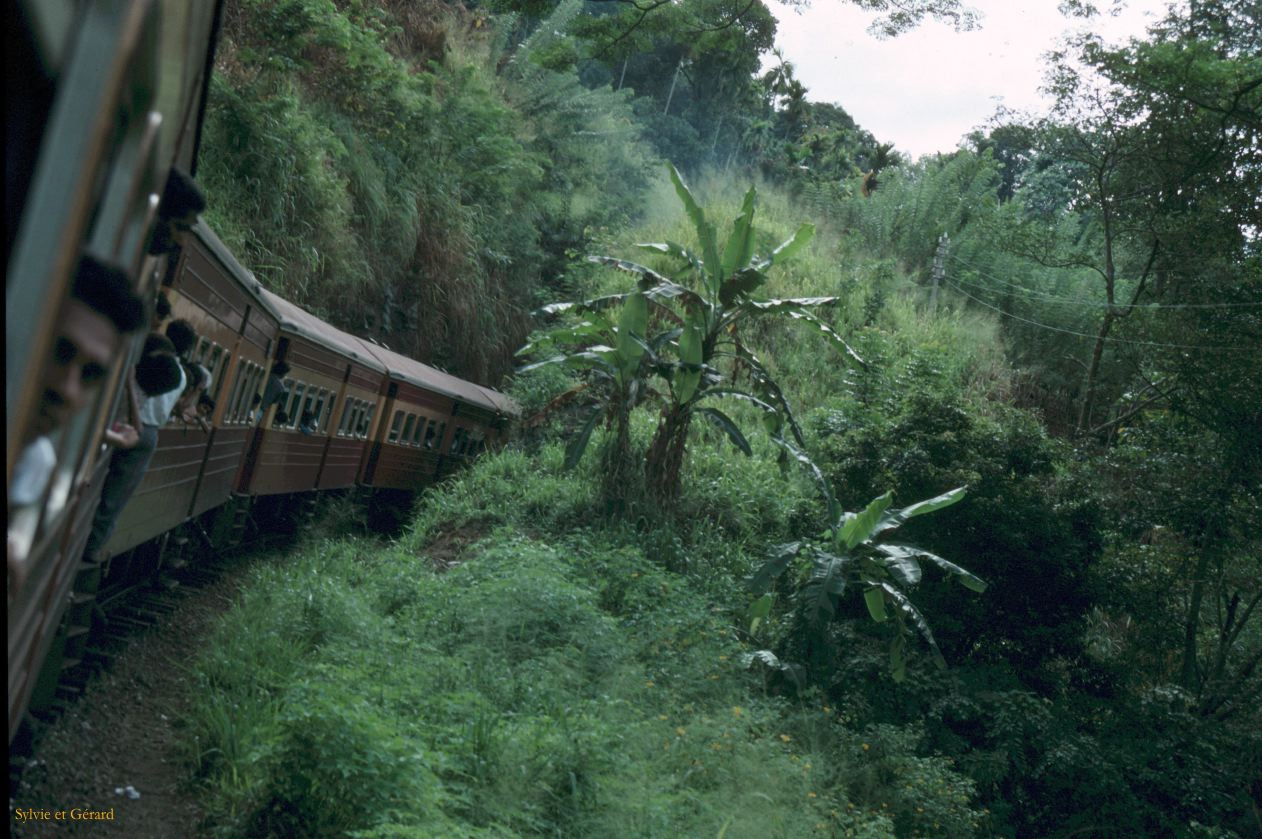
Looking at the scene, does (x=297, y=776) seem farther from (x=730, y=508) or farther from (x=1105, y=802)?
(x=730, y=508)

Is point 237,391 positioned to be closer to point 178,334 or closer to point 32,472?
point 178,334

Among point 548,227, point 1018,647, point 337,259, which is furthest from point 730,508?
point 548,227

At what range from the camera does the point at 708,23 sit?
9219 mm

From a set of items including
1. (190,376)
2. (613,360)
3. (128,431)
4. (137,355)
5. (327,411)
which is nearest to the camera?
(137,355)

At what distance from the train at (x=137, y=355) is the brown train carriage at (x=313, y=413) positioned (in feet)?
0.09

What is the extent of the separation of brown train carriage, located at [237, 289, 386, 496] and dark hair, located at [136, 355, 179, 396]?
4.47 meters

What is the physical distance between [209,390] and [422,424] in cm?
783

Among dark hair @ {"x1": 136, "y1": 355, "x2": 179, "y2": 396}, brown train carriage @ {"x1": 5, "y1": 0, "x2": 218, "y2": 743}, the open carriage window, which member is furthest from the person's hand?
the open carriage window

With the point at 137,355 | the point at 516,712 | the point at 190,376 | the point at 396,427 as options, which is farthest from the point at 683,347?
the point at 137,355

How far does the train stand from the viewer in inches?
39.0

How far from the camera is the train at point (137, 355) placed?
0.99 metres

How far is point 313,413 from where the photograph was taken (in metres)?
10.6

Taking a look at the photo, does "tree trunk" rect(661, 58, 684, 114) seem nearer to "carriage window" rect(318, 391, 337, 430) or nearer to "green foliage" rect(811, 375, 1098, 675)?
"carriage window" rect(318, 391, 337, 430)

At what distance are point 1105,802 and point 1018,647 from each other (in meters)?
1.78
